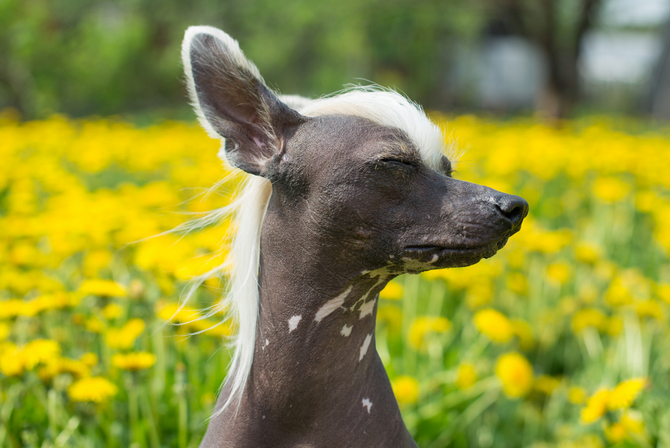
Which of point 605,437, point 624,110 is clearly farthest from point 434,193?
point 624,110

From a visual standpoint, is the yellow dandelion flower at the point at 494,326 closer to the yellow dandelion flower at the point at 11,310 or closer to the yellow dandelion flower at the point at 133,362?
the yellow dandelion flower at the point at 133,362

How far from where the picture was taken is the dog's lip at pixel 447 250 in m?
0.93

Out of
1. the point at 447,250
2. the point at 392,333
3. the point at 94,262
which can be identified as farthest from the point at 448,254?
the point at 94,262

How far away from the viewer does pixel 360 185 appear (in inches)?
37.2

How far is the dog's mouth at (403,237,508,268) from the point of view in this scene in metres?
0.93

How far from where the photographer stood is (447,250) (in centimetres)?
93

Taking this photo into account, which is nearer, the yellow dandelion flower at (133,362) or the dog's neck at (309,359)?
the dog's neck at (309,359)

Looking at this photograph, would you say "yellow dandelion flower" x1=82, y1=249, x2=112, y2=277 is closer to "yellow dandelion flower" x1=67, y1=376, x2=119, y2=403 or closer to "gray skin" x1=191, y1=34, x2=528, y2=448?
"yellow dandelion flower" x1=67, y1=376, x2=119, y2=403

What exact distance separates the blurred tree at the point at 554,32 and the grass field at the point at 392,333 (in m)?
6.29

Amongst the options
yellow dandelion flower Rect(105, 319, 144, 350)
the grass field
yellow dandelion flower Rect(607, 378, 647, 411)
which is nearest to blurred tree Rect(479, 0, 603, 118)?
the grass field

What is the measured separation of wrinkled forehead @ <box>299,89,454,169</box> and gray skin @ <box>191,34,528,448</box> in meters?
0.02

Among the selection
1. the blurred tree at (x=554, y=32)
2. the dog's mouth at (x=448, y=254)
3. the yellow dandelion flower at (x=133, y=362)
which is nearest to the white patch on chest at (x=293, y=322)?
the dog's mouth at (x=448, y=254)

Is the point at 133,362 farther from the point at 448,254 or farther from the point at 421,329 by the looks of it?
the point at 421,329

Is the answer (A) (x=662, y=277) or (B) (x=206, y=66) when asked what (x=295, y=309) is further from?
(A) (x=662, y=277)
